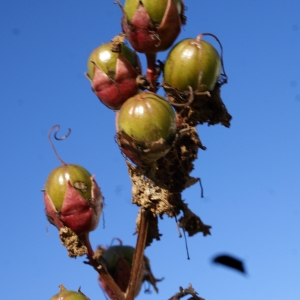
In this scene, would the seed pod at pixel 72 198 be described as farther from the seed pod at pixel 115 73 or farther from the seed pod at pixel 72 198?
the seed pod at pixel 115 73

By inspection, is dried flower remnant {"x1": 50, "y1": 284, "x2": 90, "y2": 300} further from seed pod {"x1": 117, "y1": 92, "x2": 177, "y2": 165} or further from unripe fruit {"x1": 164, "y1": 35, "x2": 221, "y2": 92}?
unripe fruit {"x1": 164, "y1": 35, "x2": 221, "y2": 92}

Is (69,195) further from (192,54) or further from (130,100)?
(192,54)

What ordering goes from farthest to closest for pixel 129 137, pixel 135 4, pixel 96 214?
pixel 96 214, pixel 135 4, pixel 129 137

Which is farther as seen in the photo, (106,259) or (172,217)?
(106,259)

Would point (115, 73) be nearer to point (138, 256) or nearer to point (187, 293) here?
point (138, 256)

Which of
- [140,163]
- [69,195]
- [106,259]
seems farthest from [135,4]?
[106,259]

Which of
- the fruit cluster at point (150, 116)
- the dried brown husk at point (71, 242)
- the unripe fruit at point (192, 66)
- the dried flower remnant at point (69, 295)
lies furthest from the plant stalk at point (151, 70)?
the dried flower remnant at point (69, 295)

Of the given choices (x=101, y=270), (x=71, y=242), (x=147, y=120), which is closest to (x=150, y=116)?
(x=147, y=120)

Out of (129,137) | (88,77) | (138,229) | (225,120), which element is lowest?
(138,229)
